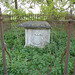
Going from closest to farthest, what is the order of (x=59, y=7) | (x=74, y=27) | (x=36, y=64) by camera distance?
1. (x=36, y=64)
2. (x=74, y=27)
3. (x=59, y=7)

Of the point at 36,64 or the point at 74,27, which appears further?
the point at 74,27

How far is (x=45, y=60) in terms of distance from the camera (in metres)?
2.88

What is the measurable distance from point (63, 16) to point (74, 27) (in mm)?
1115

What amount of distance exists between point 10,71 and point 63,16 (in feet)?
16.3

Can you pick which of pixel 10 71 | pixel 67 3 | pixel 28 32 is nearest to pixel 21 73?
pixel 10 71

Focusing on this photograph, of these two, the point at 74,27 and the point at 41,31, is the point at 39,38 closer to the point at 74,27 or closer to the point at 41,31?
the point at 41,31

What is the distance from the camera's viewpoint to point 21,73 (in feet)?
7.40

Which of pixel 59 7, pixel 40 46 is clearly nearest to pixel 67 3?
pixel 59 7

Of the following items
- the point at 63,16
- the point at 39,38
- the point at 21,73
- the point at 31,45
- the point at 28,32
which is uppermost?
the point at 63,16

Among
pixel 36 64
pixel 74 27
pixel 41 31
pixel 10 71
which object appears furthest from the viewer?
pixel 74 27

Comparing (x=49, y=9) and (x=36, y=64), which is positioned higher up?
(x=49, y=9)

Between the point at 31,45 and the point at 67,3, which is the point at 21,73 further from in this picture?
the point at 67,3

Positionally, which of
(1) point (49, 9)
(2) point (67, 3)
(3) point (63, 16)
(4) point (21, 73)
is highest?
(2) point (67, 3)

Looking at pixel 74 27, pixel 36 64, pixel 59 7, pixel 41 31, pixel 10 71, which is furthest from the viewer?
pixel 59 7
